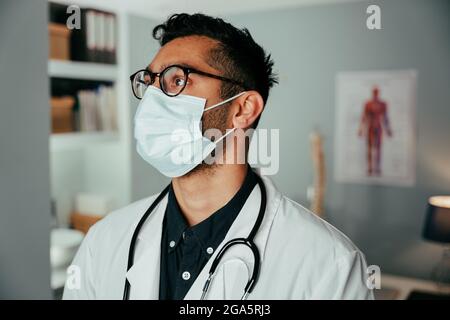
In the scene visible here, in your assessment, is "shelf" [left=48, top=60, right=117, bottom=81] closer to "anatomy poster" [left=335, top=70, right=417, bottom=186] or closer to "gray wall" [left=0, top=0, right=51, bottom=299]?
"gray wall" [left=0, top=0, right=51, bottom=299]

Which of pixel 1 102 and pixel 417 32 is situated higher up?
pixel 417 32

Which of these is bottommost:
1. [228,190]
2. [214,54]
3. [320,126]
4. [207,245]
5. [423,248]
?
[423,248]

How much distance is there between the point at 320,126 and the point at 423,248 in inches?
20.2

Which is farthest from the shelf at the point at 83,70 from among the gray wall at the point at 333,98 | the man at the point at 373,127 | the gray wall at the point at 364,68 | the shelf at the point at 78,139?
the man at the point at 373,127

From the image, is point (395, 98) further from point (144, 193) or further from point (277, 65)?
point (144, 193)

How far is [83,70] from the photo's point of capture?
2014 mm

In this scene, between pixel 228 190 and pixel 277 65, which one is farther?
pixel 277 65

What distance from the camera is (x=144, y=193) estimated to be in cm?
113

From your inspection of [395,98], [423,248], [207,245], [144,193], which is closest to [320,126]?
[395,98]

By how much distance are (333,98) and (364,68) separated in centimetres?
13

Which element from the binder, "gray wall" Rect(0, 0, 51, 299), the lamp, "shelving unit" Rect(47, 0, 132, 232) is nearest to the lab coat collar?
"gray wall" Rect(0, 0, 51, 299)

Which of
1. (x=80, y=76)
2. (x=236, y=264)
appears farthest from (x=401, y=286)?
(x=80, y=76)

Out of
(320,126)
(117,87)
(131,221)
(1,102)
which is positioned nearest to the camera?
(131,221)

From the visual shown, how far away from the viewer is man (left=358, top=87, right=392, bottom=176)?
124 cm
